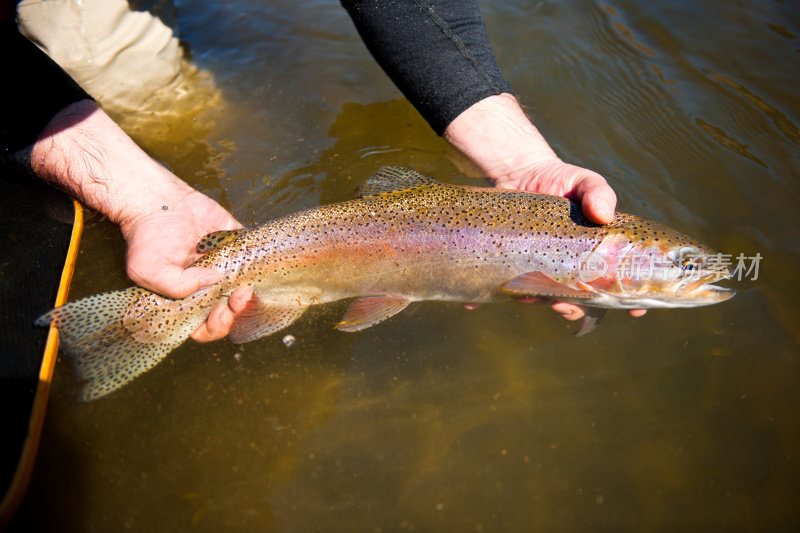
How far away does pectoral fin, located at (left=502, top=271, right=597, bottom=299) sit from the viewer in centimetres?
297

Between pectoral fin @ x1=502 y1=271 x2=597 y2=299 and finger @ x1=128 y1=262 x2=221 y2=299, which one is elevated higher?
finger @ x1=128 y1=262 x2=221 y2=299

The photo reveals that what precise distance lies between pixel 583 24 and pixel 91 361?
20.4 feet

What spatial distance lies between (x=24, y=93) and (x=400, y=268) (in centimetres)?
289

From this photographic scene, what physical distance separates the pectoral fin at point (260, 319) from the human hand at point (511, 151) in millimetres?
1315

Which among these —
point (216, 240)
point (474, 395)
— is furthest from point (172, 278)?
point (474, 395)

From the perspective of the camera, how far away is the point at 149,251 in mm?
3152

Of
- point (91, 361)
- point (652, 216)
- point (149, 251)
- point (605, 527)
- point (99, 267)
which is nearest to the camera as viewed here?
point (605, 527)

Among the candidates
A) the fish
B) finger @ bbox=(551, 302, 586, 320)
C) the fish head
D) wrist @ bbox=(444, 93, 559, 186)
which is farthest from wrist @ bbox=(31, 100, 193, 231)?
the fish head

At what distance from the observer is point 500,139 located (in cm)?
355

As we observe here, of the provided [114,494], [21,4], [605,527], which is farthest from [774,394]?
[21,4]

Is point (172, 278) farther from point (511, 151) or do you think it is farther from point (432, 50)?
point (511, 151)

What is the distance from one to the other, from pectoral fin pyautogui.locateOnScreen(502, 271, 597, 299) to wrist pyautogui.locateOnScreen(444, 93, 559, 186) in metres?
0.91

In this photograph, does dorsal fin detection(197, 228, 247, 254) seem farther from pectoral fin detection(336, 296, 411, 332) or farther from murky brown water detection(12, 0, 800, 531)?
pectoral fin detection(336, 296, 411, 332)

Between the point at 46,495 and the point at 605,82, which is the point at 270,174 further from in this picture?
the point at 605,82
